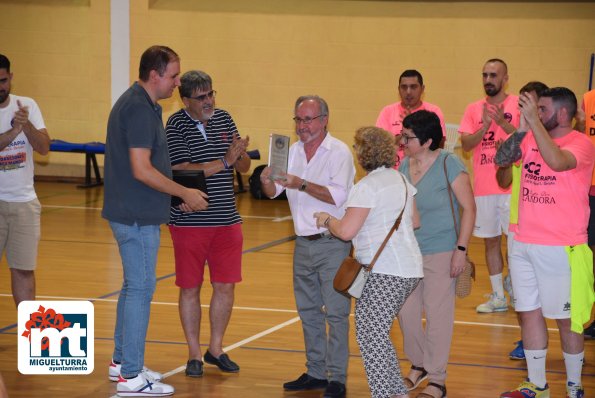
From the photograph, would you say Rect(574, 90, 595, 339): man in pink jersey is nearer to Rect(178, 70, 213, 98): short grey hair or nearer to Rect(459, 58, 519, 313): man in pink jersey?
Rect(459, 58, 519, 313): man in pink jersey

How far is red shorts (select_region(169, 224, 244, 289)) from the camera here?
5953 mm

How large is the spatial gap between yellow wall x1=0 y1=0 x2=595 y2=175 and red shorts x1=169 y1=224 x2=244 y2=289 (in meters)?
8.57

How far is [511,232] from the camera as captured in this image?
5605 millimetres

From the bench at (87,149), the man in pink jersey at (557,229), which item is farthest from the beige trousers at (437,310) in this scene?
the bench at (87,149)

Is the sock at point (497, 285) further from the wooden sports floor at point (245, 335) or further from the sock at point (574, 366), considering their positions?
the sock at point (574, 366)

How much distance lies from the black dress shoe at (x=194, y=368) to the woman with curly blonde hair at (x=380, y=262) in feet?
Result: 4.25

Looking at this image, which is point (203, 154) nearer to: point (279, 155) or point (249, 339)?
point (279, 155)

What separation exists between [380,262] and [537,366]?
1156mm

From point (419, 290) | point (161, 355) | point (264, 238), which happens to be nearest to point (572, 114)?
point (419, 290)

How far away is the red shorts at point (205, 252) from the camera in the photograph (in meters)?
5.95

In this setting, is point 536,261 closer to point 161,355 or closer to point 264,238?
point 161,355

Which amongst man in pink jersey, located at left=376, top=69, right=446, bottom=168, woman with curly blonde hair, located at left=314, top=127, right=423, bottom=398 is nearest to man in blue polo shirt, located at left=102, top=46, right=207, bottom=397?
woman with curly blonde hair, located at left=314, top=127, right=423, bottom=398

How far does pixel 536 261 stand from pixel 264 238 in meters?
6.24
